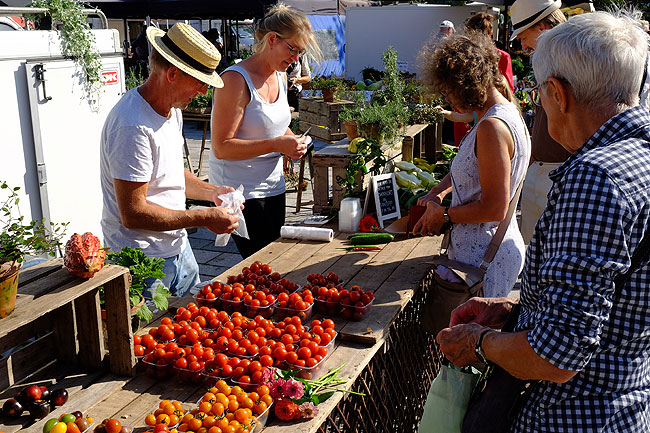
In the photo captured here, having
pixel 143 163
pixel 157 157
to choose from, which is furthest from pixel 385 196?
pixel 143 163

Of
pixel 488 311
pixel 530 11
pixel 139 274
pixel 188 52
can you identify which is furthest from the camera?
pixel 530 11

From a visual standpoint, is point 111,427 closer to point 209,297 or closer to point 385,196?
point 209,297

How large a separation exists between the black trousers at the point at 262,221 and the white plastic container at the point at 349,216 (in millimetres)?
388

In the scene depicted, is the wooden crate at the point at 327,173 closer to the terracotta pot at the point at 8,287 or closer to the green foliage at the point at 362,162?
the green foliage at the point at 362,162

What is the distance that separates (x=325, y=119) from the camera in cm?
797

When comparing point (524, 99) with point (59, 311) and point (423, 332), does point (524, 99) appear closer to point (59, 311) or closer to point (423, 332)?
point (423, 332)

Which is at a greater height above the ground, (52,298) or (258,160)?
(258,160)

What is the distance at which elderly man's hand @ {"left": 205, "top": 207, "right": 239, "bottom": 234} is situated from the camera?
2.93 meters

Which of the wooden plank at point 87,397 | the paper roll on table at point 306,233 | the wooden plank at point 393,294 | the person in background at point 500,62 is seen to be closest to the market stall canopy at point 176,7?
the person in background at point 500,62

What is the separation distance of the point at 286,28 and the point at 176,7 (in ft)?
35.1

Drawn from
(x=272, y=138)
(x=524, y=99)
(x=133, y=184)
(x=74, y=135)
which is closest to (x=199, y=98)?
(x=74, y=135)

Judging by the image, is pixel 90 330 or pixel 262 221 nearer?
pixel 90 330

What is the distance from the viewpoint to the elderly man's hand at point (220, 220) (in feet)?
9.61

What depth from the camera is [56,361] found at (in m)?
2.25
